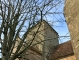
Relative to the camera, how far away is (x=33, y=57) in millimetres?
14578

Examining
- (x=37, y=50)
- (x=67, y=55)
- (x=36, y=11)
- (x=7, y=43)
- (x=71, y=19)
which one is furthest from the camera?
(x=37, y=50)

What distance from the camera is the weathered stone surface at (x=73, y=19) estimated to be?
5183 millimetres

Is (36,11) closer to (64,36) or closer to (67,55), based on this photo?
(64,36)

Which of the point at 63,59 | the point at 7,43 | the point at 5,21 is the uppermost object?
the point at 5,21

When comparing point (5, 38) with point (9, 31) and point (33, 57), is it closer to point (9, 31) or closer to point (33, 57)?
point (9, 31)

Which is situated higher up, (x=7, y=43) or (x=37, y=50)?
(x=7, y=43)

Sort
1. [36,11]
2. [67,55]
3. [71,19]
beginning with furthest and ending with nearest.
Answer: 1. [67,55]
2. [36,11]
3. [71,19]

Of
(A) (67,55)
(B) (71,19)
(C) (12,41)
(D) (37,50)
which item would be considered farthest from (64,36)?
(D) (37,50)

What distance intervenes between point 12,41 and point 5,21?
87 centimetres

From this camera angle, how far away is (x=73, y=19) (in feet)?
18.2

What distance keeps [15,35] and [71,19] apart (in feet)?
8.21

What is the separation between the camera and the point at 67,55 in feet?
45.4

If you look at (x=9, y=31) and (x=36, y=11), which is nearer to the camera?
(x=9, y=31)

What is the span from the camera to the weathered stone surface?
17.0 ft
